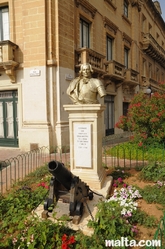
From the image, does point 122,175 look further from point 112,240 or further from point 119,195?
point 112,240

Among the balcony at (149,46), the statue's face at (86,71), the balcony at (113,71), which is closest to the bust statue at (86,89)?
the statue's face at (86,71)

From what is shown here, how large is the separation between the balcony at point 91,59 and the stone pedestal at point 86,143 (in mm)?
5943

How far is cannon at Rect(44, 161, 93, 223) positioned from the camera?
3.15 meters

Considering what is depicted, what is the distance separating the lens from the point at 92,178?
437 cm

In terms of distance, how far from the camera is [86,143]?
439 centimetres

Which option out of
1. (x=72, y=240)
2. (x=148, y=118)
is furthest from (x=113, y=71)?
(x=72, y=240)

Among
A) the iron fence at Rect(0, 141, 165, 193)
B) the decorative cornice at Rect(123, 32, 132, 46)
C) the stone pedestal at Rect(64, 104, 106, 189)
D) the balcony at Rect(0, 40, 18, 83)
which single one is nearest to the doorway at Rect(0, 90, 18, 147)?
the balcony at Rect(0, 40, 18, 83)

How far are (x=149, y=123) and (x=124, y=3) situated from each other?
1269 cm

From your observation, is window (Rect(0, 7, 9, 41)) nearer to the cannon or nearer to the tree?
the tree

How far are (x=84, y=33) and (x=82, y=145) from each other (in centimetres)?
883

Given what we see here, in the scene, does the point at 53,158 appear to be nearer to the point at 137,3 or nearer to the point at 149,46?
the point at 137,3

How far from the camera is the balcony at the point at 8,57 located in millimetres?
8500

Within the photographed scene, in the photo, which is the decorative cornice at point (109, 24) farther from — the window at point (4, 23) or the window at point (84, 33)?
the window at point (4, 23)

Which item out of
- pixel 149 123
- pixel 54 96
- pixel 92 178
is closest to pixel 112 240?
pixel 92 178
